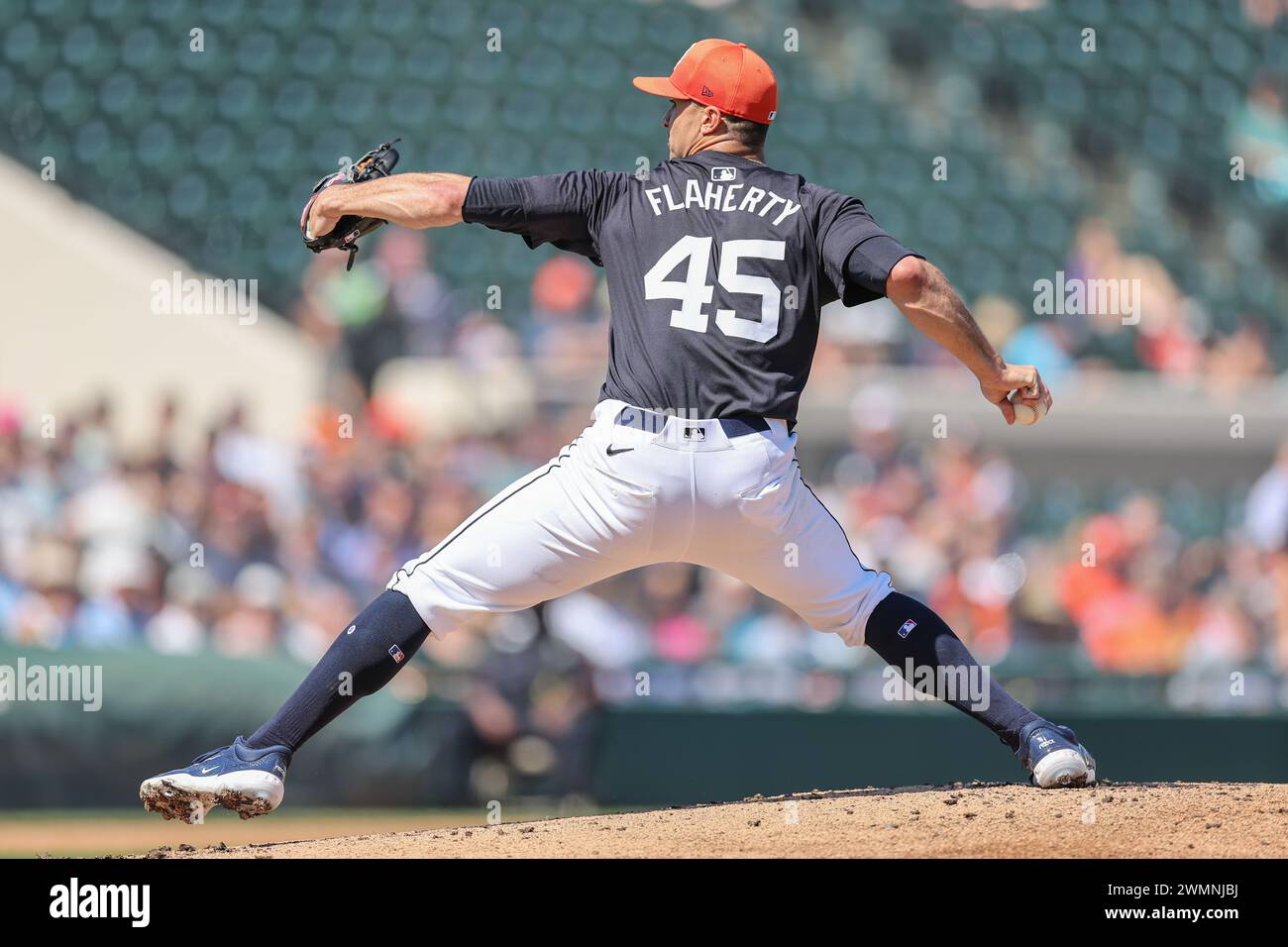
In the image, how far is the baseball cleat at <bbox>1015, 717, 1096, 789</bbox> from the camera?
3980 millimetres

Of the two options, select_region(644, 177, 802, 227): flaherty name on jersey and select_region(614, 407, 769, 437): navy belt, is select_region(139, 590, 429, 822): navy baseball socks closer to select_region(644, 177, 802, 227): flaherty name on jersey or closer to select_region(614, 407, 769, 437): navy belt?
select_region(614, 407, 769, 437): navy belt

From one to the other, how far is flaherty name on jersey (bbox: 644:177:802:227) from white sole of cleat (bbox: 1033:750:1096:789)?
4.79 ft

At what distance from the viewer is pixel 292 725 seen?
151 inches

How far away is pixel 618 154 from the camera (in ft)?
40.9

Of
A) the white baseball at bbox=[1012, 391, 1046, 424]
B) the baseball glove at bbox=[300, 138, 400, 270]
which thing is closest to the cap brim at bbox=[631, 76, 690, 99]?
the baseball glove at bbox=[300, 138, 400, 270]

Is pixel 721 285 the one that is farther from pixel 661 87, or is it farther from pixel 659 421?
pixel 661 87

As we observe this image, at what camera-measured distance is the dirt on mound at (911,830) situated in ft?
12.6

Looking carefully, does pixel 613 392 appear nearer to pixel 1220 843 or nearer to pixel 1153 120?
pixel 1220 843

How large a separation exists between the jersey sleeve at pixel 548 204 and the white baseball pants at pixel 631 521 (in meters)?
0.45

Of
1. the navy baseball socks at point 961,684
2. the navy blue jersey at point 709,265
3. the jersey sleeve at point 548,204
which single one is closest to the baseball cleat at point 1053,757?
the navy baseball socks at point 961,684

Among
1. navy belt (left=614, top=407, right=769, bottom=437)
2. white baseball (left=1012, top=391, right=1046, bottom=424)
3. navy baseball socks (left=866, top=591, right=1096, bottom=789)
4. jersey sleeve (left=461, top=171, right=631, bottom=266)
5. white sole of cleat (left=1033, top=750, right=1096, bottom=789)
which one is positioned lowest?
white sole of cleat (left=1033, top=750, right=1096, bottom=789)

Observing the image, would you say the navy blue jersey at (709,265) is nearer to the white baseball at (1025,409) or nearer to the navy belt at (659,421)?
the navy belt at (659,421)

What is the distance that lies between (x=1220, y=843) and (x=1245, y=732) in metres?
4.70
